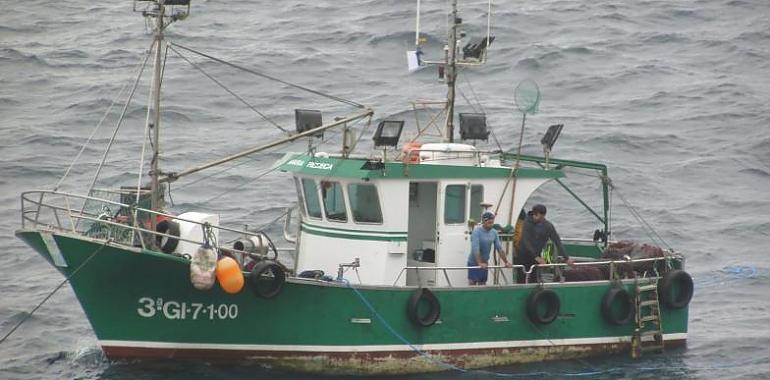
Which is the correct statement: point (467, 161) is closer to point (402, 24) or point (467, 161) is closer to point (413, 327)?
point (413, 327)

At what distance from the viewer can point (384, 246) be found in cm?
2059

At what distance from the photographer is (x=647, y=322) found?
72.6 feet

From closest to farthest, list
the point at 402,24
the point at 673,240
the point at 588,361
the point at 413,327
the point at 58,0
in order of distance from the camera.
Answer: the point at 413,327 < the point at 588,361 < the point at 673,240 < the point at 402,24 < the point at 58,0

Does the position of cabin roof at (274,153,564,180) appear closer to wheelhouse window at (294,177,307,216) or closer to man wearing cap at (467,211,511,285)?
wheelhouse window at (294,177,307,216)

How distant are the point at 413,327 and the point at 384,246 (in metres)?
1.34

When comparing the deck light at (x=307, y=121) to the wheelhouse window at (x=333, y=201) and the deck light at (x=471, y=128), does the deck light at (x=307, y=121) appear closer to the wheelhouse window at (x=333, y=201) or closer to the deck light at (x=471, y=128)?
the wheelhouse window at (x=333, y=201)

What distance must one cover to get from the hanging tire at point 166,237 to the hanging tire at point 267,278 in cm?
124

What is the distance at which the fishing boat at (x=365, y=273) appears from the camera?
19094 mm

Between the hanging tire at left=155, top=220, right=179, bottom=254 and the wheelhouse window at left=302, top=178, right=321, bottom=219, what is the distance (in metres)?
2.55

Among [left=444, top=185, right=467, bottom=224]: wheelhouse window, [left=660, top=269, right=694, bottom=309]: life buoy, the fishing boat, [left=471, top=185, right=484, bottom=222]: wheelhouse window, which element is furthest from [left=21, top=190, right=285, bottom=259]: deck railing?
[left=660, top=269, right=694, bottom=309]: life buoy

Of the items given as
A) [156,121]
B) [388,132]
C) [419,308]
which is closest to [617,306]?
[419,308]

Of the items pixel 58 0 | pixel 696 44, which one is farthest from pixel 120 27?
pixel 696 44

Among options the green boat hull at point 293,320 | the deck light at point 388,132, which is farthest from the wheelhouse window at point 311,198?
the green boat hull at point 293,320

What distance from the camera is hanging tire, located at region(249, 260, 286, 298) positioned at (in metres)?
19.1
